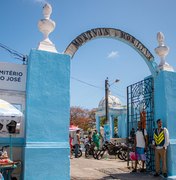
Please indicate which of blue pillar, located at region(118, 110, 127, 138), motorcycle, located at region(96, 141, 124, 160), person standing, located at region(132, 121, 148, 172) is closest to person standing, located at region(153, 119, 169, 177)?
person standing, located at region(132, 121, 148, 172)

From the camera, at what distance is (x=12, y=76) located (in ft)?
25.2

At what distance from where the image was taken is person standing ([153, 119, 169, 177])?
890 cm

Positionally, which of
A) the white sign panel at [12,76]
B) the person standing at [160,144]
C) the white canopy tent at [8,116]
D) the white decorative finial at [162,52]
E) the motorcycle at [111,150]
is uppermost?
the white decorative finial at [162,52]

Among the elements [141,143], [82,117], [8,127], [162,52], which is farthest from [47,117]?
[82,117]

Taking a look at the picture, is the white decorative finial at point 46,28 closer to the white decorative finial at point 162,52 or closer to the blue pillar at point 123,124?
the white decorative finial at point 162,52

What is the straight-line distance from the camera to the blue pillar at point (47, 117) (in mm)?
7363

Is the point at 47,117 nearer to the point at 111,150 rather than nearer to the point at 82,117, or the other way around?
the point at 111,150

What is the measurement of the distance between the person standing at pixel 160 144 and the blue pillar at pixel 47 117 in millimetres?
2883

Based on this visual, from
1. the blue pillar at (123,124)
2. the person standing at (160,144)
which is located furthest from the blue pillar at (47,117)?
the blue pillar at (123,124)

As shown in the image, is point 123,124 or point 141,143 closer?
point 141,143

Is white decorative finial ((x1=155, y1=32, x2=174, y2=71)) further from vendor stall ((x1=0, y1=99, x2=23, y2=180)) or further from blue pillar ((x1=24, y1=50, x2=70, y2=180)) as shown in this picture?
vendor stall ((x1=0, y1=99, x2=23, y2=180))

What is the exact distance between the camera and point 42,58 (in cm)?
788

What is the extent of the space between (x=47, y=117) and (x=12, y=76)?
4.47ft

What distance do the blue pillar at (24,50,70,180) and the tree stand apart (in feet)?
108
